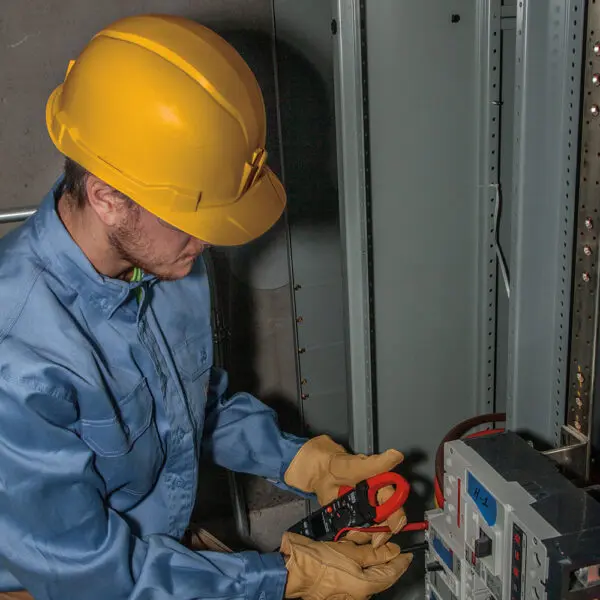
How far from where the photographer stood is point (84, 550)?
1.06 m

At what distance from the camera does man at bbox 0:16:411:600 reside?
995 mm

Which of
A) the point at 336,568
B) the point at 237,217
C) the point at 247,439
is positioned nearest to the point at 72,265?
the point at 237,217

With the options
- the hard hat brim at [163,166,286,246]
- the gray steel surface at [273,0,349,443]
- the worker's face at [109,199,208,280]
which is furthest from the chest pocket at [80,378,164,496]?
the gray steel surface at [273,0,349,443]

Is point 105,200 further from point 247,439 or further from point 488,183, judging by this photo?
point 488,183

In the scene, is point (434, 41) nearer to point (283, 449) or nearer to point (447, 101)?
point (447, 101)

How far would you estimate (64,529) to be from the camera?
1.05m

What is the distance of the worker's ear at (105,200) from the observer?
1.05 meters

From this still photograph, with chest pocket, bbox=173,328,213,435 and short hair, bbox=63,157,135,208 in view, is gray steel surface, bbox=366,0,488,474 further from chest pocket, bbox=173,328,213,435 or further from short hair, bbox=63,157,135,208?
short hair, bbox=63,157,135,208

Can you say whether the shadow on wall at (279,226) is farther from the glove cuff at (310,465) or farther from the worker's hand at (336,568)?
the worker's hand at (336,568)

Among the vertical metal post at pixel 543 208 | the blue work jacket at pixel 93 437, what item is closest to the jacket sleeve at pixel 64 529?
the blue work jacket at pixel 93 437

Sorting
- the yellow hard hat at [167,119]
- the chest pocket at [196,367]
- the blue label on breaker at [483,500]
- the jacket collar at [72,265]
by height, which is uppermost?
the yellow hard hat at [167,119]

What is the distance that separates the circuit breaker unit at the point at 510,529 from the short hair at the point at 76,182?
76 centimetres

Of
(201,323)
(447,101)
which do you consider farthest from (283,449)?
(447,101)

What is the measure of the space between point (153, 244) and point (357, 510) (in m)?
0.69
